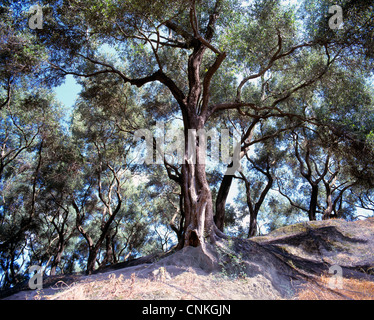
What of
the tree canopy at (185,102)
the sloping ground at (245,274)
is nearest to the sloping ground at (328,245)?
the sloping ground at (245,274)

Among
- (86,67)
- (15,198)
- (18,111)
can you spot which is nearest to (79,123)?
(18,111)

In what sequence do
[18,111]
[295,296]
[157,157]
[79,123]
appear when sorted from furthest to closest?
1. [79,123]
2. [157,157]
3. [18,111]
4. [295,296]

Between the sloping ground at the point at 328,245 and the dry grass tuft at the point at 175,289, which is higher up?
the sloping ground at the point at 328,245

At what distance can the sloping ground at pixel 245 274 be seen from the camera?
4500 millimetres

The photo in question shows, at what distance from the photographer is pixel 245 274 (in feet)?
17.3

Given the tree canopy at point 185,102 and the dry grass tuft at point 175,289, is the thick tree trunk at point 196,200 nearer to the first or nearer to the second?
the tree canopy at point 185,102

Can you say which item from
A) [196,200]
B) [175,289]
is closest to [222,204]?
[196,200]

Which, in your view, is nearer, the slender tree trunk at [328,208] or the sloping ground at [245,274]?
the sloping ground at [245,274]

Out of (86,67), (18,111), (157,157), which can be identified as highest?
(86,67)

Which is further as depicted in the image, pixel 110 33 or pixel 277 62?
pixel 277 62

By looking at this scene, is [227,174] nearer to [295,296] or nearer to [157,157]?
[157,157]

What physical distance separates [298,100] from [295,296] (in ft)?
37.4

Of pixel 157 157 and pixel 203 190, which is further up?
pixel 157 157

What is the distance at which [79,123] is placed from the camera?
627 inches
